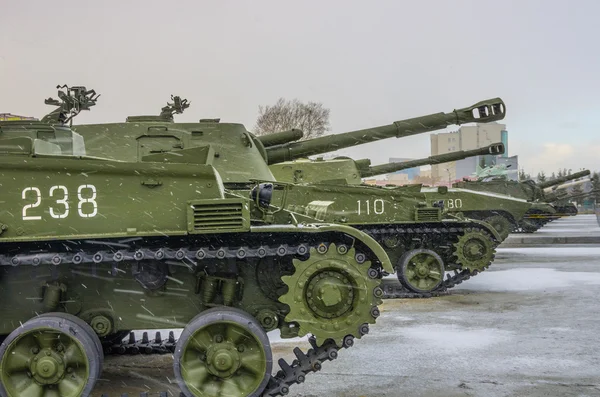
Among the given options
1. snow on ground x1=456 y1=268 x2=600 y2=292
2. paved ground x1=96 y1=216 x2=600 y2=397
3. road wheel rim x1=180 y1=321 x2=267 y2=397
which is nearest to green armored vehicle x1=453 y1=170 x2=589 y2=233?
snow on ground x1=456 y1=268 x2=600 y2=292

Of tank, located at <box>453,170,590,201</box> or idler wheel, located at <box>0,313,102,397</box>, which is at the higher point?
tank, located at <box>453,170,590,201</box>

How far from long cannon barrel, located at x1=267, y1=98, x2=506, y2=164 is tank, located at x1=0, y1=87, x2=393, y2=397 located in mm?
5741

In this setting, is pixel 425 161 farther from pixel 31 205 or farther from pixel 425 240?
pixel 31 205

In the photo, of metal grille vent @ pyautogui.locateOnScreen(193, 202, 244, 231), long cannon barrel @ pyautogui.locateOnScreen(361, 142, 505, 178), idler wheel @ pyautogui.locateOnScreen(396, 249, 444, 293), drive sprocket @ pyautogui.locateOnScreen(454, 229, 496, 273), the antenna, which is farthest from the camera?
long cannon barrel @ pyautogui.locateOnScreen(361, 142, 505, 178)

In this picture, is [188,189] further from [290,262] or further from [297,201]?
[297,201]

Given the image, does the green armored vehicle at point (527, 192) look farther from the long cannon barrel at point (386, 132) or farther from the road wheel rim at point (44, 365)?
the road wheel rim at point (44, 365)

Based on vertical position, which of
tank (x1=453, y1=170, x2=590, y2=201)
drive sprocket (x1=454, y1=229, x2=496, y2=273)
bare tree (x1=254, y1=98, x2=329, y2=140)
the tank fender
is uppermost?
bare tree (x1=254, y1=98, x2=329, y2=140)

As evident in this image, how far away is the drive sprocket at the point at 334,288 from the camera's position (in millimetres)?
5113

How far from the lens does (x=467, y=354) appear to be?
693 centimetres

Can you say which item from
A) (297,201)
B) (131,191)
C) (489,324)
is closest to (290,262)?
(131,191)

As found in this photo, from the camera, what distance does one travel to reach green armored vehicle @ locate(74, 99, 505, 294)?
9.09m

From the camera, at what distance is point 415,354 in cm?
696

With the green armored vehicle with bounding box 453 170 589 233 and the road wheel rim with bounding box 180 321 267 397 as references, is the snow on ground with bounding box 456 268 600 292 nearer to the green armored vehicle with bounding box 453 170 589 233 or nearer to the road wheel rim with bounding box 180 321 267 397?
the road wheel rim with bounding box 180 321 267 397

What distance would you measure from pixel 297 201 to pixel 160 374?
4881 millimetres
